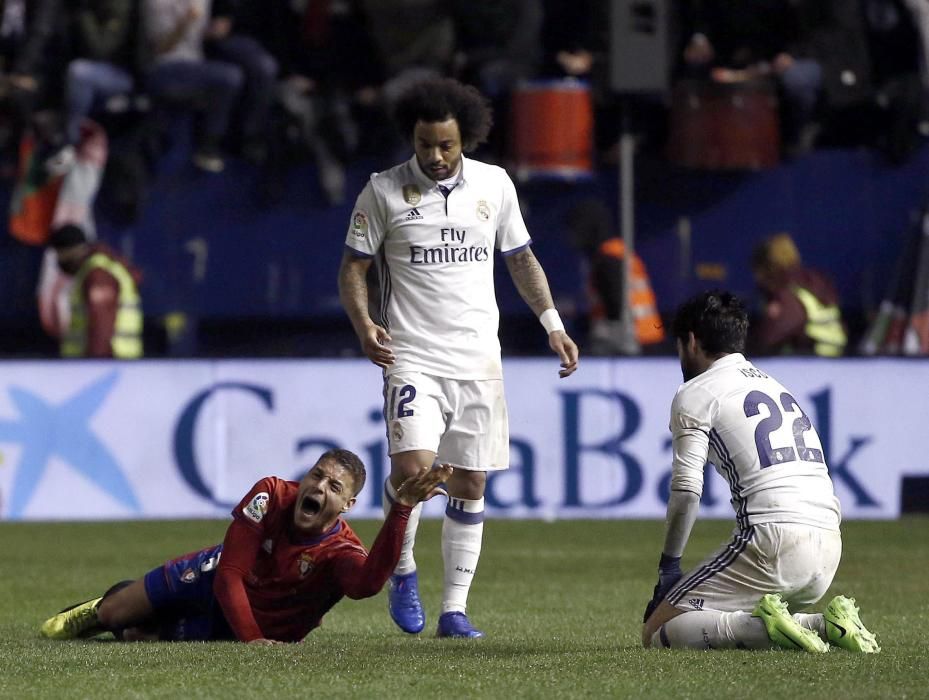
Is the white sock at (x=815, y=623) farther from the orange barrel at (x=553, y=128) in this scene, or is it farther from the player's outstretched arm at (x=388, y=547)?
the orange barrel at (x=553, y=128)

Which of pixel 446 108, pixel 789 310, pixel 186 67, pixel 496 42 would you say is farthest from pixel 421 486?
pixel 496 42

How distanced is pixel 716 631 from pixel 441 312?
175 cm

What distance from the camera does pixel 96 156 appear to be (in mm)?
15711

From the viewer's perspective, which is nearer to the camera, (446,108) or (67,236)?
(446,108)

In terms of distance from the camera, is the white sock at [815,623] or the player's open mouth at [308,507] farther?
the player's open mouth at [308,507]

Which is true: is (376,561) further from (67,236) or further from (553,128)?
(553,128)

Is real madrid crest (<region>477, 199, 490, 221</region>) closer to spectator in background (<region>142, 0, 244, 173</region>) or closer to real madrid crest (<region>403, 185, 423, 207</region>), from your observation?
real madrid crest (<region>403, 185, 423, 207</region>)

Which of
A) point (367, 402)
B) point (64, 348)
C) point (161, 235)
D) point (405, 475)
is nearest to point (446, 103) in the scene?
point (405, 475)

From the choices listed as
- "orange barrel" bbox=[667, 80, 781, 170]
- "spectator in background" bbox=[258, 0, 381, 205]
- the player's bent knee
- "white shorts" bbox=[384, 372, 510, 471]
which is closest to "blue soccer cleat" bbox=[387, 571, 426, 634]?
the player's bent knee

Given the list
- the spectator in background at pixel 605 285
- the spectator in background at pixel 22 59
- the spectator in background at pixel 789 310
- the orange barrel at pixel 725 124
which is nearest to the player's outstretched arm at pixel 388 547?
the spectator in background at pixel 605 285

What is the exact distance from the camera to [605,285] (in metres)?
14.5

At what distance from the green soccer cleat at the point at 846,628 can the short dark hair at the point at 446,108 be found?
232 cm

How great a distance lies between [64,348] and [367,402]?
2466 mm

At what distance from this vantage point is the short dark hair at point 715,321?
21.5ft
